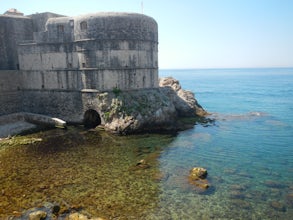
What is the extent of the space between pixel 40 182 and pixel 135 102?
12910 mm

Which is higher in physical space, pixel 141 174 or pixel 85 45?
pixel 85 45

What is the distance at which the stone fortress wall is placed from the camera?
991 inches

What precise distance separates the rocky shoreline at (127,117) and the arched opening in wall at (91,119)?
6.28ft

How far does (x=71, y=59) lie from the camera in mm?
26453

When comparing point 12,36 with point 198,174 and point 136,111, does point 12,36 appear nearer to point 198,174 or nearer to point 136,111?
point 136,111

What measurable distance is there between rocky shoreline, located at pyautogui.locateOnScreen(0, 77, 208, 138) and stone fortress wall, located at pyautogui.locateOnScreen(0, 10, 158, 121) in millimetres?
1126

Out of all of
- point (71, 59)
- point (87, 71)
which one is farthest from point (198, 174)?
point (71, 59)

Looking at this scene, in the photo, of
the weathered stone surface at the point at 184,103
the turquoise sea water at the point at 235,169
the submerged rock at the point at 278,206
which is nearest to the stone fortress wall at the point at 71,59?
the weathered stone surface at the point at 184,103

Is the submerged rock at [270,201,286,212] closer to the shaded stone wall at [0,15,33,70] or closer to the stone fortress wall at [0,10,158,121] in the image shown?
the stone fortress wall at [0,10,158,121]

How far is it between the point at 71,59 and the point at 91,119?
260 inches

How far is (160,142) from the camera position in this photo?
72.3 ft

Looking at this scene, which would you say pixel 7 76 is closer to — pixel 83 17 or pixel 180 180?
pixel 83 17

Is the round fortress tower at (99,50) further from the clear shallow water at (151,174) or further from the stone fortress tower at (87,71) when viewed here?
the clear shallow water at (151,174)

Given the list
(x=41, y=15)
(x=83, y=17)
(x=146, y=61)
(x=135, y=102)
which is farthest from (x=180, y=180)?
(x=41, y=15)
